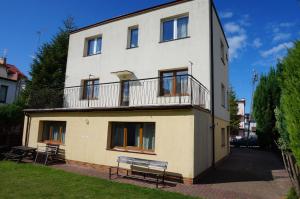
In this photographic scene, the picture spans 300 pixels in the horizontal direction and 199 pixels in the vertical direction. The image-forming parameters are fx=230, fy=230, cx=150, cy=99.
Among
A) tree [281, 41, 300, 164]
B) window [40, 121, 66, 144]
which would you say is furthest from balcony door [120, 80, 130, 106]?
tree [281, 41, 300, 164]

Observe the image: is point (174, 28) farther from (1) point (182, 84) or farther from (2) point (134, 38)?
(1) point (182, 84)

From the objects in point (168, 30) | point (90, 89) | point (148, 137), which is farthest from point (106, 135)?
point (168, 30)

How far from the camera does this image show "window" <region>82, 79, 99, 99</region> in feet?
48.5

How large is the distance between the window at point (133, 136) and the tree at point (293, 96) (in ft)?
19.7

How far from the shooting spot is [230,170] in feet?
38.4

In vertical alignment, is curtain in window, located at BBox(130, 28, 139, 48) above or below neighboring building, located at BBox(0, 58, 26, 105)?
above

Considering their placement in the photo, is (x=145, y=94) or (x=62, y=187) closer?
(x=62, y=187)

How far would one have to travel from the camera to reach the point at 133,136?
1100 centimetres

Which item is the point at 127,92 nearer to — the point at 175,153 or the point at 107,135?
the point at 107,135

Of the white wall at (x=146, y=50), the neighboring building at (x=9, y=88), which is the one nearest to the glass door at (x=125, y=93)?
the white wall at (x=146, y=50)

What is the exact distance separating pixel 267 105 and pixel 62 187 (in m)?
21.1

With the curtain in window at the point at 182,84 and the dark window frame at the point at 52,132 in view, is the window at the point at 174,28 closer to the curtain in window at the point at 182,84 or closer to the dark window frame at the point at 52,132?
the curtain in window at the point at 182,84

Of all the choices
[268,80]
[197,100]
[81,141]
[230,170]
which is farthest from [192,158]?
[268,80]

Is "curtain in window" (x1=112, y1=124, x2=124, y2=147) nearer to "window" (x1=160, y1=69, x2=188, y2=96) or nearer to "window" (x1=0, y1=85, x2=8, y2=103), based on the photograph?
"window" (x1=160, y1=69, x2=188, y2=96)
